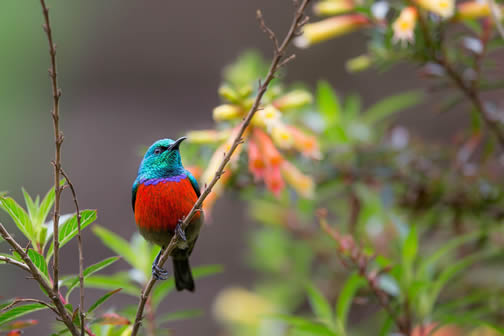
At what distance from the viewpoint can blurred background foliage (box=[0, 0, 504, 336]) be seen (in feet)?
4.08

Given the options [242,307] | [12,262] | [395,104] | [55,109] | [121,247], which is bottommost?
[242,307]

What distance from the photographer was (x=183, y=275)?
132cm

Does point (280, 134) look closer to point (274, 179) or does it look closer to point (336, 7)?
point (274, 179)

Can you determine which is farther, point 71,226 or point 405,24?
point 405,24

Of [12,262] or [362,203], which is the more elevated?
[12,262]

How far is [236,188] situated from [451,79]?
0.67 metres

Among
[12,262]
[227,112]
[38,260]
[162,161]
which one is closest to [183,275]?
[162,161]

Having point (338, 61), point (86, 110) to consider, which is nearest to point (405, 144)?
point (338, 61)

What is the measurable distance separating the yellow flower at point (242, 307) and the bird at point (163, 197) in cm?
93

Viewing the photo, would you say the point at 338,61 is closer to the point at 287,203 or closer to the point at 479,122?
the point at 287,203

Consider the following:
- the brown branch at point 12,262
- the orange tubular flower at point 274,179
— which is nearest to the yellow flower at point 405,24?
the orange tubular flower at point 274,179

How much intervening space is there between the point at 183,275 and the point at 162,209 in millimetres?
222

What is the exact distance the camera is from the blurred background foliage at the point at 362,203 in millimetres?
1242

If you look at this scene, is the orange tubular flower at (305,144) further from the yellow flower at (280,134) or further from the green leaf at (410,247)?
the green leaf at (410,247)
